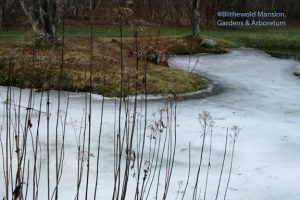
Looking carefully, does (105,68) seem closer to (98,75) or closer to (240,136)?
(98,75)

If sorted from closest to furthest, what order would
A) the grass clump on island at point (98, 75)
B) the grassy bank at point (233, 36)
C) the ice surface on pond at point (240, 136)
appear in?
the ice surface on pond at point (240, 136), the grass clump on island at point (98, 75), the grassy bank at point (233, 36)

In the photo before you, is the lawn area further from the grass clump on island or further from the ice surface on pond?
the ice surface on pond

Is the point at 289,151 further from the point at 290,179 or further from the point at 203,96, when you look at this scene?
the point at 203,96

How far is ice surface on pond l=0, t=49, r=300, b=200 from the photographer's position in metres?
5.40

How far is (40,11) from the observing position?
562 inches

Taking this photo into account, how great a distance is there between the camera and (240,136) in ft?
25.0

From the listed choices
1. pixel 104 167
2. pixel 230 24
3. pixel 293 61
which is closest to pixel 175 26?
pixel 230 24

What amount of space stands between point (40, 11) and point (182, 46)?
267 inches

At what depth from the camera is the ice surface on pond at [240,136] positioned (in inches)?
213

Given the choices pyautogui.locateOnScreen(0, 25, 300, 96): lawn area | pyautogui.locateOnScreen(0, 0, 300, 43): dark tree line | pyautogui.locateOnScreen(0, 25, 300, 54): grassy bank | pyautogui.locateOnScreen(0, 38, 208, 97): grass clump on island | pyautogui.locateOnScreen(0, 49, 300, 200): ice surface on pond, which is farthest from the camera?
pyautogui.locateOnScreen(0, 0, 300, 43): dark tree line

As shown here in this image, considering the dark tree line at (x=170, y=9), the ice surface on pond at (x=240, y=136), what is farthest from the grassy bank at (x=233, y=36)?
the ice surface on pond at (x=240, y=136)

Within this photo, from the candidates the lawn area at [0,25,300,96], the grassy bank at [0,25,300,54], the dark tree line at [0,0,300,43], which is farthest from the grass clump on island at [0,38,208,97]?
the grassy bank at [0,25,300,54]

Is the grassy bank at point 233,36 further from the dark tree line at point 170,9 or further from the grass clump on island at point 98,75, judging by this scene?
the grass clump on island at point 98,75

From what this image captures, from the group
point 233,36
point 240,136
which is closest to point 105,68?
point 240,136
